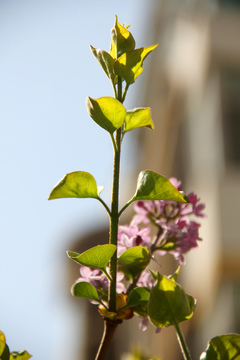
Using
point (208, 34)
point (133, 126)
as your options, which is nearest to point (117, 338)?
point (208, 34)

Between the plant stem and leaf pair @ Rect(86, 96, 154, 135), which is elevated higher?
leaf pair @ Rect(86, 96, 154, 135)

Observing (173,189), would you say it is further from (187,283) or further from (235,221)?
(187,283)

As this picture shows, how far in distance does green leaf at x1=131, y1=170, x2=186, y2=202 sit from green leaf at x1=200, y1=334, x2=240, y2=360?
2.5 inches

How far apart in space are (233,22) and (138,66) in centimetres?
342

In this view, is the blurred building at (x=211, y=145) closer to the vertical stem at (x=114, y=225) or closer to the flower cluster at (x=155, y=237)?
the flower cluster at (x=155, y=237)

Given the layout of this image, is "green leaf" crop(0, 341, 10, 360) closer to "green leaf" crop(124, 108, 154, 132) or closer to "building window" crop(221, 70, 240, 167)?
"green leaf" crop(124, 108, 154, 132)

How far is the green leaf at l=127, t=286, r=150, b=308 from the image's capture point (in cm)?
25

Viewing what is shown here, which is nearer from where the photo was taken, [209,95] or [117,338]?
[209,95]

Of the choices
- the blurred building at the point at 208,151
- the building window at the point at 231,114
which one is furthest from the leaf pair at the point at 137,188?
the building window at the point at 231,114

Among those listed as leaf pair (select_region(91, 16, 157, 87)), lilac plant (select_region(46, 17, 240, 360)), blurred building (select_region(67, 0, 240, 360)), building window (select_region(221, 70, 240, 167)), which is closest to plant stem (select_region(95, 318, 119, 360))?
lilac plant (select_region(46, 17, 240, 360))

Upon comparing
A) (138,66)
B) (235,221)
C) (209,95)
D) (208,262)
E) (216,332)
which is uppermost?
(209,95)

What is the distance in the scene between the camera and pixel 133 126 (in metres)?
0.27

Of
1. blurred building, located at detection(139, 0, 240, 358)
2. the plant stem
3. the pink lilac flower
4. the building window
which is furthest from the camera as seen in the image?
the building window

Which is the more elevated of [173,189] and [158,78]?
[158,78]
